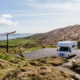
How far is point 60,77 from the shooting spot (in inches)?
324

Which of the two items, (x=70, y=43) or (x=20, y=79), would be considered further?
(x=70, y=43)

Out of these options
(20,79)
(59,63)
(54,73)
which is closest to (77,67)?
(59,63)

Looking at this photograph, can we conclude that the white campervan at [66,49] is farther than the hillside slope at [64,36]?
No

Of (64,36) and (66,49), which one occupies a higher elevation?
(64,36)

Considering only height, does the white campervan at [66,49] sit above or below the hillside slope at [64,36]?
below

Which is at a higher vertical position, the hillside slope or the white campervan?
the hillside slope

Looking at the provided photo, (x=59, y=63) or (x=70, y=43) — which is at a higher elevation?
(x=70, y=43)

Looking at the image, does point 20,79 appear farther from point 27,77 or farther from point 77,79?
point 77,79

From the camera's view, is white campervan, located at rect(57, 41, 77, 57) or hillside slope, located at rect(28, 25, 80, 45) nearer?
white campervan, located at rect(57, 41, 77, 57)

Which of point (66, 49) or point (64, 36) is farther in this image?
point (64, 36)

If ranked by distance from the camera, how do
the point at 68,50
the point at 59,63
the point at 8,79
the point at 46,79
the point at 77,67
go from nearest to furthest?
the point at 46,79 → the point at 8,79 → the point at 77,67 → the point at 59,63 → the point at 68,50

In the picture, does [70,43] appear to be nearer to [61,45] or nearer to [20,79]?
[61,45]

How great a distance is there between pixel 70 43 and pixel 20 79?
18996 millimetres

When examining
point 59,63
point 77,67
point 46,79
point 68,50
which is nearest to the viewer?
point 46,79
